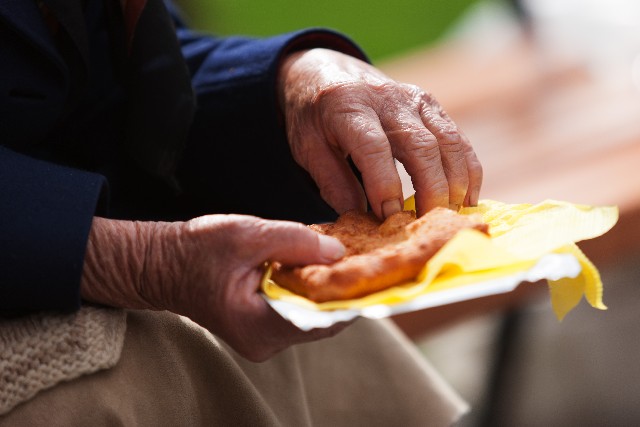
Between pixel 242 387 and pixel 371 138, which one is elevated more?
pixel 371 138

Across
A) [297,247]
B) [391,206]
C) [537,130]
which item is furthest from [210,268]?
[537,130]

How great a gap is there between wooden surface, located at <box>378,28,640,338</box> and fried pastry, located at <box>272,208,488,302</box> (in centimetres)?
58

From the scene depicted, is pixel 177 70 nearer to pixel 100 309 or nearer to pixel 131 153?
pixel 131 153

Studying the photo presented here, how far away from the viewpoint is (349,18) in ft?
9.09

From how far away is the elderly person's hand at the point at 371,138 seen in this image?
0.79 meters

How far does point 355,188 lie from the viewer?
2.88 ft

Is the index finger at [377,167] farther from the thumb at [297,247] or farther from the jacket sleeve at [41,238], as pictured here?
the jacket sleeve at [41,238]

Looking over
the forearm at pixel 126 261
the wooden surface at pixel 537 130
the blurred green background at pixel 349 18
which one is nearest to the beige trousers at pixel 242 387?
the forearm at pixel 126 261

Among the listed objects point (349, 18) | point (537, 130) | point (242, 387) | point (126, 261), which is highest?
point (126, 261)

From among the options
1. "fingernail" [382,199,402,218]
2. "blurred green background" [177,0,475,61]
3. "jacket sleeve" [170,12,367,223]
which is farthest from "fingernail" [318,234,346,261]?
"blurred green background" [177,0,475,61]

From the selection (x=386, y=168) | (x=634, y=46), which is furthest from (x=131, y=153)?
(x=634, y=46)

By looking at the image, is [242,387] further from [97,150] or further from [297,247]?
[97,150]

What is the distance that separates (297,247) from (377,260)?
0.21 ft

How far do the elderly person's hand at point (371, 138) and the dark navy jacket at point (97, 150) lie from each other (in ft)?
0.25
